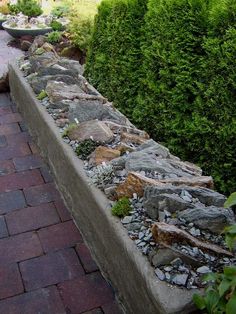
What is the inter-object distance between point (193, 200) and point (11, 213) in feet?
4.86

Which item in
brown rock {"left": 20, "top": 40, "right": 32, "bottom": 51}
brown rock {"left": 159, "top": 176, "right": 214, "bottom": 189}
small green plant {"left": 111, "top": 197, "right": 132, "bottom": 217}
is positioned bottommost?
brown rock {"left": 20, "top": 40, "right": 32, "bottom": 51}

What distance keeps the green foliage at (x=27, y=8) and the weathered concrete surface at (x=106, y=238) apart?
506 centimetres

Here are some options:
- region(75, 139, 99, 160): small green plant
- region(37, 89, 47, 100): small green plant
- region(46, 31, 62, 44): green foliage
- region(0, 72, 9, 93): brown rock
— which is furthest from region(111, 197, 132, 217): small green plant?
region(46, 31, 62, 44): green foliage

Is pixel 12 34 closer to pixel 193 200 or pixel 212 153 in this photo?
pixel 212 153

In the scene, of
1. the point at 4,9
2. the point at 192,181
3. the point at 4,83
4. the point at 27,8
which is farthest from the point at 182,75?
the point at 4,9

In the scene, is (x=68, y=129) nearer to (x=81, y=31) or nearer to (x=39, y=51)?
(x=39, y=51)

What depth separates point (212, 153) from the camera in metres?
2.94

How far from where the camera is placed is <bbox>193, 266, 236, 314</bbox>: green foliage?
1.48 metres

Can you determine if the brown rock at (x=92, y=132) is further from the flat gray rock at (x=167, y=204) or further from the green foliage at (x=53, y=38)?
the green foliage at (x=53, y=38)

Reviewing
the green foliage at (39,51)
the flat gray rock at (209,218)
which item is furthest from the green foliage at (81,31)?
the flat gray rock at (209,218)

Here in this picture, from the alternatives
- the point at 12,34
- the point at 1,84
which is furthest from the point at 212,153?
the point at 12,34

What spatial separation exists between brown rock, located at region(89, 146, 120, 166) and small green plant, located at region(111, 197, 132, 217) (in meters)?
0.54

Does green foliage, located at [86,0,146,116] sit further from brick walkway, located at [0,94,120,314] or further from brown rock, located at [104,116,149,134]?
brick walkway, located at [0,94,120,314]

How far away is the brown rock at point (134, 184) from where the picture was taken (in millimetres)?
2338
